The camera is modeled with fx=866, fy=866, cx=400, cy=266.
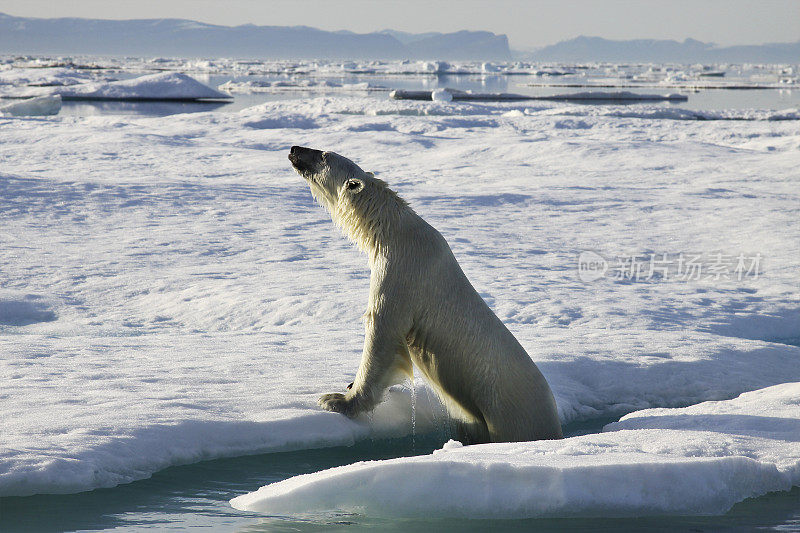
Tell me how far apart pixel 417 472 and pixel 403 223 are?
1.40 metres

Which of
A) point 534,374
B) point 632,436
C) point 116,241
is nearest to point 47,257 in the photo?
point 116,241

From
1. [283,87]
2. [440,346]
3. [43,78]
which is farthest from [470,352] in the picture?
[283,87]

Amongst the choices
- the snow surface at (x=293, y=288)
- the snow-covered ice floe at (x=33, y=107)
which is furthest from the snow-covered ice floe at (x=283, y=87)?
the snow surface at (x=293, y=288)

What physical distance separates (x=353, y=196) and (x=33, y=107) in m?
22.7

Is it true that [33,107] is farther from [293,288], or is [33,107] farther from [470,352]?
[470,352]

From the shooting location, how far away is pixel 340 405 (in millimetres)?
4008

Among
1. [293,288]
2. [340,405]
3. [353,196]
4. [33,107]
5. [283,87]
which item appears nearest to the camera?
[340,405]

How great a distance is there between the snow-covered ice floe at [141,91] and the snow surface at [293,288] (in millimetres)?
20354

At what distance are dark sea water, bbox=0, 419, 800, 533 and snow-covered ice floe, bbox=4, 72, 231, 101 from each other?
33334 millimetres

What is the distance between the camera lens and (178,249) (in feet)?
26.5

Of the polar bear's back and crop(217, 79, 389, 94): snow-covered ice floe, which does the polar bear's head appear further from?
crop(217, 79, 389, 94): snow-covered ice floe

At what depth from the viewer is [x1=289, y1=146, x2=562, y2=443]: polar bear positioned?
3852mm

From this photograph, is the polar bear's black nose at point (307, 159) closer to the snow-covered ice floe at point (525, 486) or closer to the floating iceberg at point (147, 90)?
the snow-covered ice floe at point (525, 486)

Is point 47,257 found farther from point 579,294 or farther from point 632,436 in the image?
point 632,436
